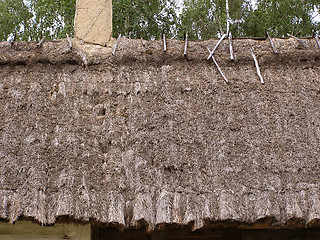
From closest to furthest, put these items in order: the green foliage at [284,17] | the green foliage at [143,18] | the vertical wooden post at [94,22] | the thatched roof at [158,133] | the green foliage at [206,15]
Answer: the thatched roof at [158,133], the vertical wooden post at [94,22], the green foliage at [143,18], the green foliage at [284,17], the green foliage at [206,15]

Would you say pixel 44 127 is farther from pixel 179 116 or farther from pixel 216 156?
pixel 216 156

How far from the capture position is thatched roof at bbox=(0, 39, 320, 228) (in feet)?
9.39

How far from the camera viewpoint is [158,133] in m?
3.39

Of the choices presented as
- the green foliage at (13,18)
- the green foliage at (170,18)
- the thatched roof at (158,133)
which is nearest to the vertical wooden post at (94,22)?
the thatched roof at (158,133)

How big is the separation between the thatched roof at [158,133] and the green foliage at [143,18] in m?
6.99

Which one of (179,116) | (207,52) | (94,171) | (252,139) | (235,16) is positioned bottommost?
(94,171)

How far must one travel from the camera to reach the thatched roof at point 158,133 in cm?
286

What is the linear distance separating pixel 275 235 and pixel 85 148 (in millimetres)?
1712

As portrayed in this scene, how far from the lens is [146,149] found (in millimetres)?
3273

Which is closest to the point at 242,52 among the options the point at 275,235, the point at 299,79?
the point at 299,79

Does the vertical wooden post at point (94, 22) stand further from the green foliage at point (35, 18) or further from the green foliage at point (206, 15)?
the green foliage at point (206, 15)

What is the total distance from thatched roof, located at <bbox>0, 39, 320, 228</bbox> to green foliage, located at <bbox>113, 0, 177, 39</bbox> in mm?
6987

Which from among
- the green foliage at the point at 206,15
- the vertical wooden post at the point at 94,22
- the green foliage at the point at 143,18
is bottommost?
the vertical wooden post at the point at 94,22

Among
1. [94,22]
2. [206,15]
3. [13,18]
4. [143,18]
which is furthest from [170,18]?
[94,22]
